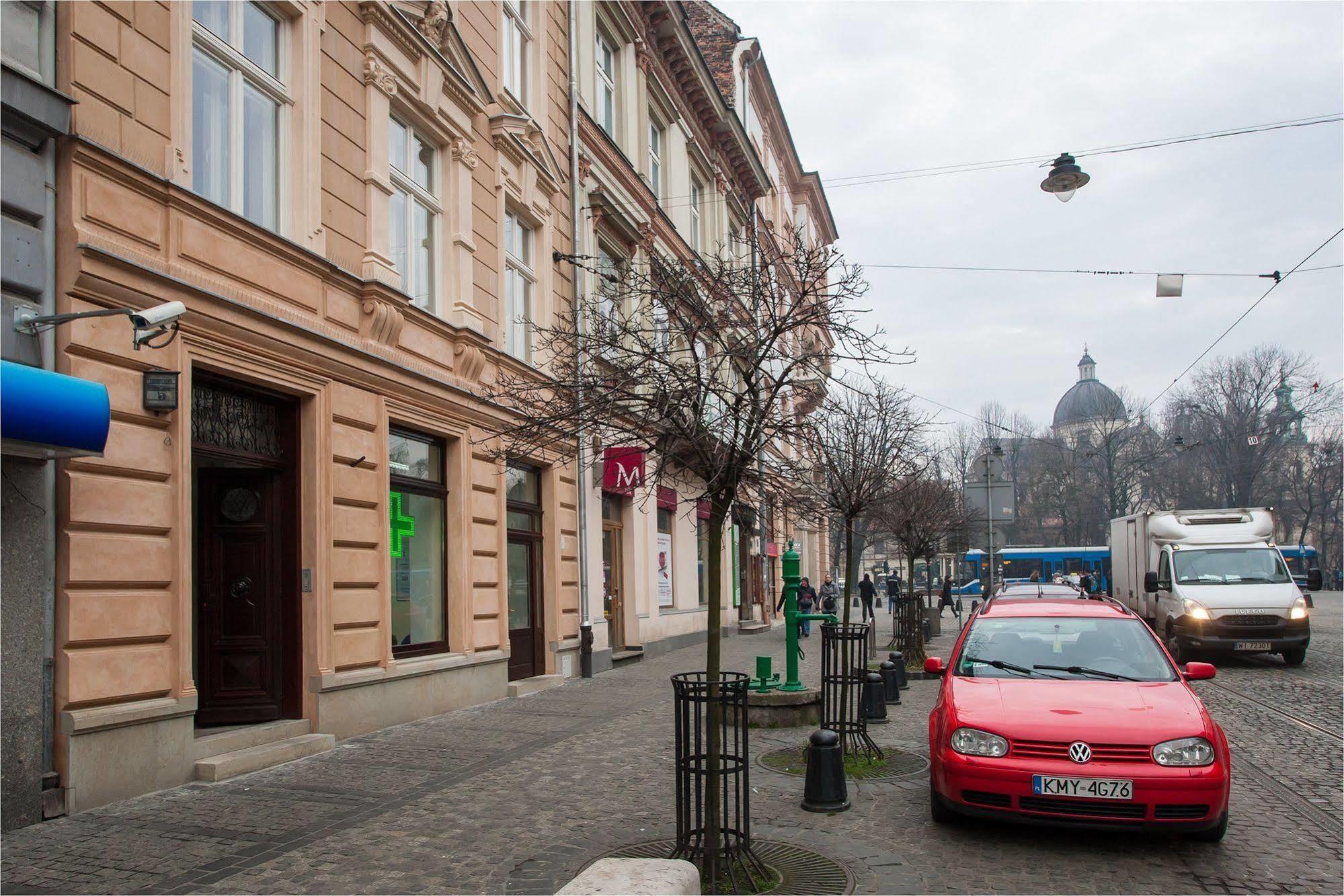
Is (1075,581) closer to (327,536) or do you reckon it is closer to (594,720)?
(594,720)

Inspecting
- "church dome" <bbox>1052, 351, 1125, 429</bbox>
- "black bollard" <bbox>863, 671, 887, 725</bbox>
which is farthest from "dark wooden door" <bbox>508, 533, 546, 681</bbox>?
"church dome" <bbox>1052, 351, 1125, 429</bbox>

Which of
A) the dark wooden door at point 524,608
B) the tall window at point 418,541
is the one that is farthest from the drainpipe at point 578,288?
the tall window at point 418,541

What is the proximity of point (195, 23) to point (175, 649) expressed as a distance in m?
5.19

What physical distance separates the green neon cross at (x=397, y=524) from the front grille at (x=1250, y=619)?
13109mm

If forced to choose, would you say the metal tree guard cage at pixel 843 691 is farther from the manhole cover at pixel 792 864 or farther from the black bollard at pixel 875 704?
the manhole cover at pixel 792 864

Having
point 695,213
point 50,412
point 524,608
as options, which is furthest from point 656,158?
point 50,412

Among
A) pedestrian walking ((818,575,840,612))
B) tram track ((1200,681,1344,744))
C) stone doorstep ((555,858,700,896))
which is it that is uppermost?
stone doorstep ((555,858,700,896))

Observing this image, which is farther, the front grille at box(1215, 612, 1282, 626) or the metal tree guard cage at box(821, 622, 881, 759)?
the front grille at box(1215, 612, 1282, 626)

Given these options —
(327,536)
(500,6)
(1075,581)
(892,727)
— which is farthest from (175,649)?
(1075,581)

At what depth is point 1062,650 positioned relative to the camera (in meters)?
7.67

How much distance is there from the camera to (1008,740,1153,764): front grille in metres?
6.11

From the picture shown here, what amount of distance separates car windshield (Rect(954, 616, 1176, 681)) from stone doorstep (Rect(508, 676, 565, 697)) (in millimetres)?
7378

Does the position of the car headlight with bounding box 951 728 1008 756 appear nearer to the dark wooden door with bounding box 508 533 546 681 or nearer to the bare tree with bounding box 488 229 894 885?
the bare tree with bounding box 488 229 894 885

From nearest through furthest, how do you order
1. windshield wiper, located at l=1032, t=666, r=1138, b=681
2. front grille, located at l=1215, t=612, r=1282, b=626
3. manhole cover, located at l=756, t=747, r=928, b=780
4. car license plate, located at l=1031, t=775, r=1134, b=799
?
car license plate, located at l=1031, t=775, r=1134, b=799 → windshield wiper, located at l=1032, t=666, r=1138, b=681 → manhole cover, located at l=756, t=747, r=928, b=780 → front grille, located at l=1215, t=612, r=1282, b=626
